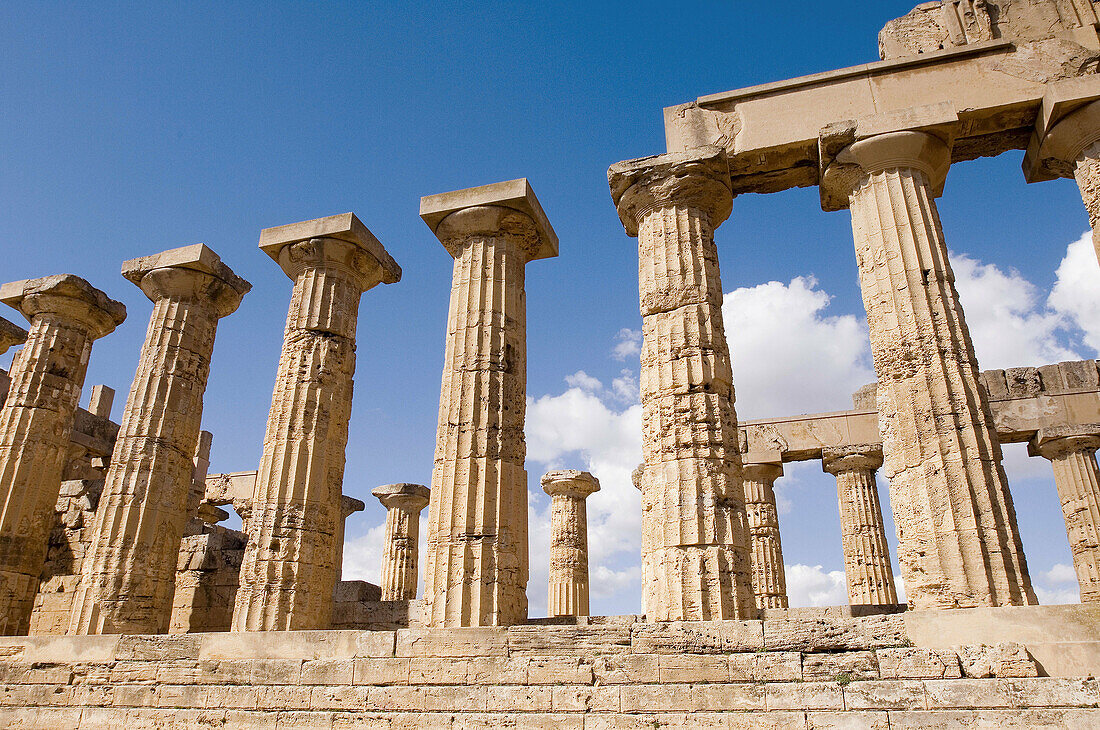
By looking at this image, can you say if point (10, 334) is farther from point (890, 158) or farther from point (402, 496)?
point (890, 158)

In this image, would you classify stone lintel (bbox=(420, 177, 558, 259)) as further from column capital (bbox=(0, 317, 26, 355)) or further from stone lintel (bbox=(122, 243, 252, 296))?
column capital (bbox=(0, 317, 26, 355))

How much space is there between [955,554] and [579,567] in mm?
13380

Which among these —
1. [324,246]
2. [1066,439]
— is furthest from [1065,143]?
[324,246]

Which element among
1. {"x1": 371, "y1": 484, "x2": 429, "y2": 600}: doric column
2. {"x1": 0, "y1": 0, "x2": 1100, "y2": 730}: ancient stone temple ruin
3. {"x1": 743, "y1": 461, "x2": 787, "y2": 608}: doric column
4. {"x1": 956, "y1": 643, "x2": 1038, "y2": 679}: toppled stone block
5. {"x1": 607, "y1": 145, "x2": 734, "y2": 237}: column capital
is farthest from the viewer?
{"x1": 371, "y1": 484, "x2": 429, "y2": 600}: doric column

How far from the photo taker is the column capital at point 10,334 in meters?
17.9

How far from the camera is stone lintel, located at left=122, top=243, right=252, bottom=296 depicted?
48.0 feet

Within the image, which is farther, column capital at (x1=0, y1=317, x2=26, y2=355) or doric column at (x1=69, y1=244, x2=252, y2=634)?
column capital at (x1=0, y1=317, x2=26, y2=355)

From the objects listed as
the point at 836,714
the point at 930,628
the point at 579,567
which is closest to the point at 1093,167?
the point at 930,628

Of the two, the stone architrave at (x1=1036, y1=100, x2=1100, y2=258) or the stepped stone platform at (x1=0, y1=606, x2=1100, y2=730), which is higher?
the stone architrave at (x1=1036, y1=100, x2=1100, y2=258)

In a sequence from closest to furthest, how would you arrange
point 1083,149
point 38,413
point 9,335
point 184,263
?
1. point 1083,149
2. point 184,263
3. point 38,413
4. point 9,335

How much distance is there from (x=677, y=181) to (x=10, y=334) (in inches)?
649

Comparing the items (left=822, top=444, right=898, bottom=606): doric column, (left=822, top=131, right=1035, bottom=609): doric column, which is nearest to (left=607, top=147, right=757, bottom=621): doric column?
(left=822, top=131, right=1035, bottom=609): doric column

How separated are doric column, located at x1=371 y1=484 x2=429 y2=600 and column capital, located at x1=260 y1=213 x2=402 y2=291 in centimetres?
1003

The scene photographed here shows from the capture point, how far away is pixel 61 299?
52.4ft
